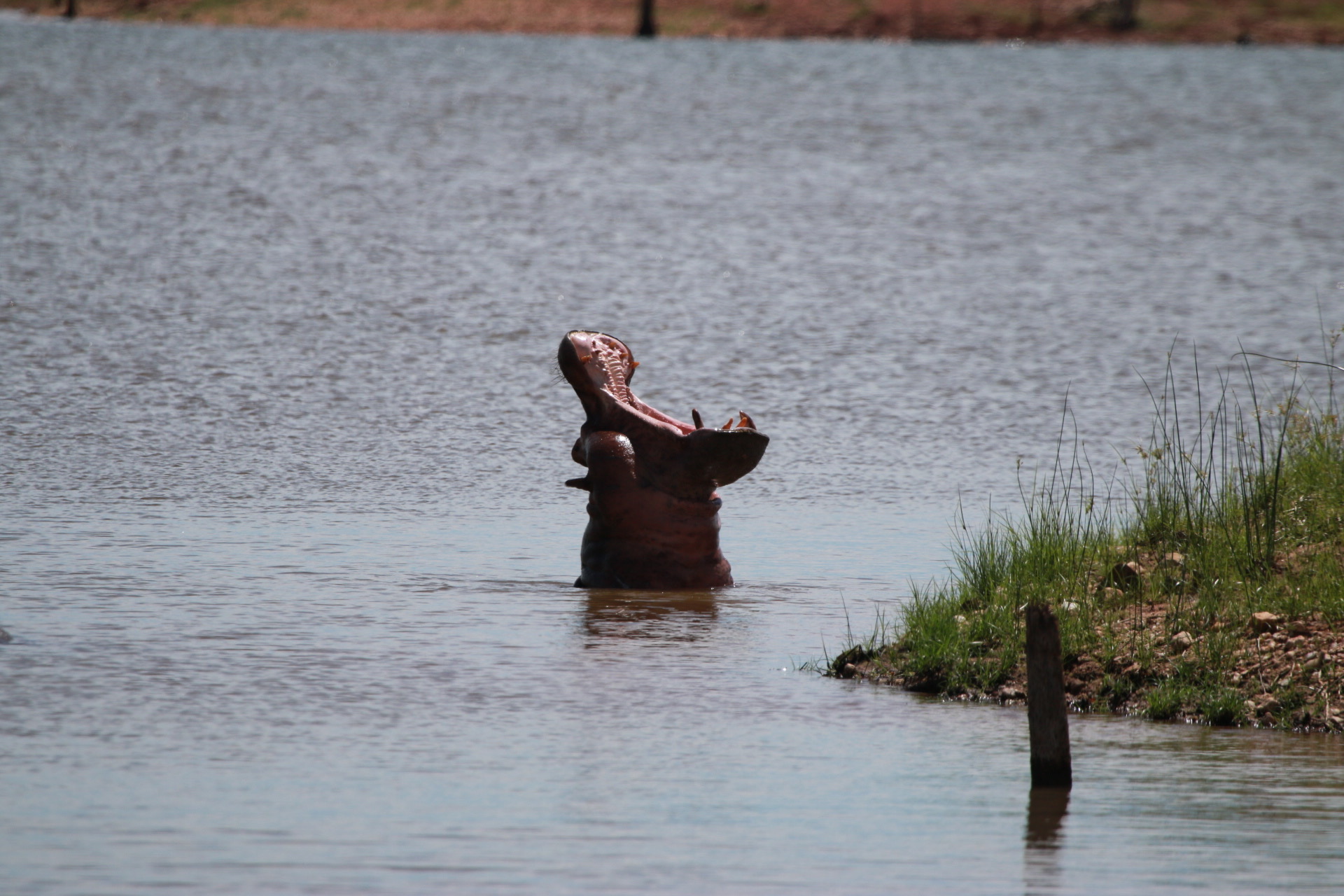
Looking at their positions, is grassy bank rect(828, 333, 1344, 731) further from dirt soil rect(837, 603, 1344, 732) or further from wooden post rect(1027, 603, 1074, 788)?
wooden post rect(1027, 603, 1074, 788)

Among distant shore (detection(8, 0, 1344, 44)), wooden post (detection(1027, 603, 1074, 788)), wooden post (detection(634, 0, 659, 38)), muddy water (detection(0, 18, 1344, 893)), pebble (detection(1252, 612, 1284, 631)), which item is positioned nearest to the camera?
muddy water (detection(0, 18, 1344, 893))

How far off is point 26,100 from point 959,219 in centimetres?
1986

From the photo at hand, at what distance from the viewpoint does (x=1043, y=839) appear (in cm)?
676

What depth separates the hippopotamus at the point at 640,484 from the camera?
1016cm

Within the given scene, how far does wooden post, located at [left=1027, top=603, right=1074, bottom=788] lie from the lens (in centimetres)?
685

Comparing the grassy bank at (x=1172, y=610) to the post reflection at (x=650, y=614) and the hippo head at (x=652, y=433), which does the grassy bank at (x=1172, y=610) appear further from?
the hippo head at (x=652, y=433)

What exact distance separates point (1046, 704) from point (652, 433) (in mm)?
3617

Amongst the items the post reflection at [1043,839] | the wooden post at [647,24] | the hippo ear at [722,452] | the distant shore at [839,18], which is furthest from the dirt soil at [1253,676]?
the distant shore at [839,18]

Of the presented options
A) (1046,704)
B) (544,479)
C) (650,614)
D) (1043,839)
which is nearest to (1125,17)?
(544,479)

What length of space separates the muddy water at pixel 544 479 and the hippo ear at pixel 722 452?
66cm

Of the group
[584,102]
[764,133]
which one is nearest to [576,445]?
[764,133]

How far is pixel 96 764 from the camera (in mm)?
7277

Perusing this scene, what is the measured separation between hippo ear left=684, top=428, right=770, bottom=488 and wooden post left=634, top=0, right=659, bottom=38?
186ft

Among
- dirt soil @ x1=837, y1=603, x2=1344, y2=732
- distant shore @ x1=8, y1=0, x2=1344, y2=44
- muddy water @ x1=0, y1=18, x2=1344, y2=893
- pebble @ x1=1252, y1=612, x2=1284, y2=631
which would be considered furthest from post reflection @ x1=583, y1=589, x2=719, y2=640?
distant shore @ x1=8, y1=0, x2=1344, y2=44
